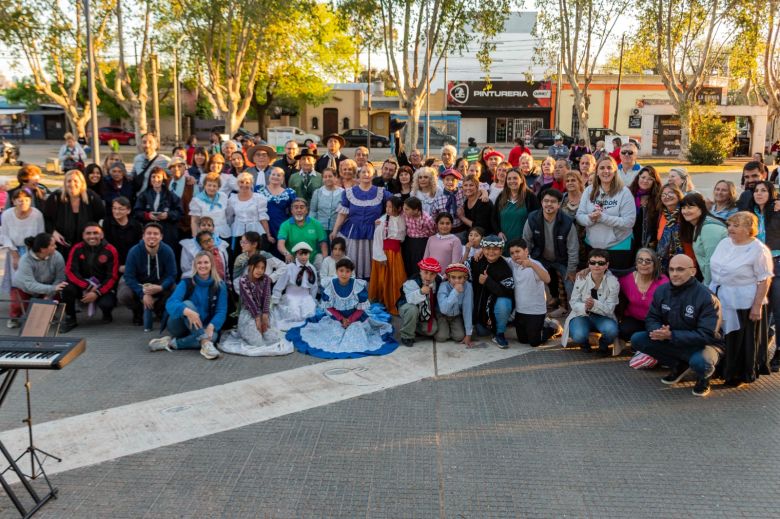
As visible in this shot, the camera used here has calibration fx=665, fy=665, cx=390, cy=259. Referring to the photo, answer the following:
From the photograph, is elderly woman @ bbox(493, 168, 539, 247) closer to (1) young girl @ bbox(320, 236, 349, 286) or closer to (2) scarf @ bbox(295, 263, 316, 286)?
(1) young girl @ bbox(320, 236, 349, 286)

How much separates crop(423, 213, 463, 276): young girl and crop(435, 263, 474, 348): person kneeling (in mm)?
670

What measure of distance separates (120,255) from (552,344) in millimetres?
5266

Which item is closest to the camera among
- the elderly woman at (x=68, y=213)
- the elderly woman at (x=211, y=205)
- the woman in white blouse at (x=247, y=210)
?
the elderly woman at (x=68, y=213)

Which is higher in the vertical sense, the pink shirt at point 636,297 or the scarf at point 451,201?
the scarf at point 451,201

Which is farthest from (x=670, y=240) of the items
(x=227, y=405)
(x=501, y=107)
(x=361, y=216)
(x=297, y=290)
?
(x=501, y=107)

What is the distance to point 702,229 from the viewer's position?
21.1 feet

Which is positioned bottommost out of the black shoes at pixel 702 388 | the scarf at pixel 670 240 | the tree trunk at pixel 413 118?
the black shoes at pixel 702 388

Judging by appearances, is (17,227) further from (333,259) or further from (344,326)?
(344,326)

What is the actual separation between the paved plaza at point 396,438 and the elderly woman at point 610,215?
1.60m

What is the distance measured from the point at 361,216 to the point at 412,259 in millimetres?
909

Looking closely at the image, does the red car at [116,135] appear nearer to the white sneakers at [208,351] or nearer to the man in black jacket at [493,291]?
the white sneakers at [208,351]

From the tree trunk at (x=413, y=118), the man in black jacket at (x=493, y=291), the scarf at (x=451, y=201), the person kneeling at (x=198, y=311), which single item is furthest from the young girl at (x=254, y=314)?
the tree trunk at (x=413, y=118)

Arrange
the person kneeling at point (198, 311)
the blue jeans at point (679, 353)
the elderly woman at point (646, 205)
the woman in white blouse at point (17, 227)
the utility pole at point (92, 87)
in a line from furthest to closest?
the utility pole at point (92, 87) → the woman in white blouse at point (17, 227) → the elderly woman at point (646, 205) → the person kneeling at point (198, 311) → the blue jeans at point (679, 353)

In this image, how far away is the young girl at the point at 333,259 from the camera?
8148 millimetres
